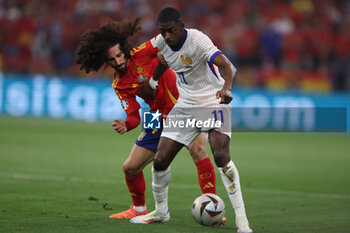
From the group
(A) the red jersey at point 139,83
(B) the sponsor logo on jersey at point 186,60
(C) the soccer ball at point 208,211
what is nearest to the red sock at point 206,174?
(C) the soccer ball at point 208,211

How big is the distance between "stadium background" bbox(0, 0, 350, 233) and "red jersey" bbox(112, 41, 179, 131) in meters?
1.25

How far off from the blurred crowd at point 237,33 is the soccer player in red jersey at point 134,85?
12.8m

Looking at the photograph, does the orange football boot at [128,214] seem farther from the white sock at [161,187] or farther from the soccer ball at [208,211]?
the soccer ball at [208,211]

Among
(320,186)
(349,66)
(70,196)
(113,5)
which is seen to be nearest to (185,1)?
(113,5)

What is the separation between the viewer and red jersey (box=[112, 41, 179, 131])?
22.0ft

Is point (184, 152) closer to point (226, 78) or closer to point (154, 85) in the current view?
point (154, 85)

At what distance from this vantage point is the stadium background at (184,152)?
24.6 feet

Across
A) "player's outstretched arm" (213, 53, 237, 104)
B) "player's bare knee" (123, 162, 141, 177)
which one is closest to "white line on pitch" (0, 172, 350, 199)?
"player's bare knee" (123, 162, 141, 177)

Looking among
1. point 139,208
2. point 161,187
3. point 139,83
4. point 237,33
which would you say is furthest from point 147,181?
point 237,33

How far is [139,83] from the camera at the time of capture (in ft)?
22.1

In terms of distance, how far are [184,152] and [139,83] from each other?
24.5 feet

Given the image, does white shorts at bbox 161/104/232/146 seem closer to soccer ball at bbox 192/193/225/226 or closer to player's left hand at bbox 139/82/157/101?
player's left hand at bbox 139/82/157/101

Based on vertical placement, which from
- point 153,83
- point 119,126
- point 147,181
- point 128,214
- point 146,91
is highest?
point 153,83

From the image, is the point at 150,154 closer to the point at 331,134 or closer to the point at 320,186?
the point at 320,186
